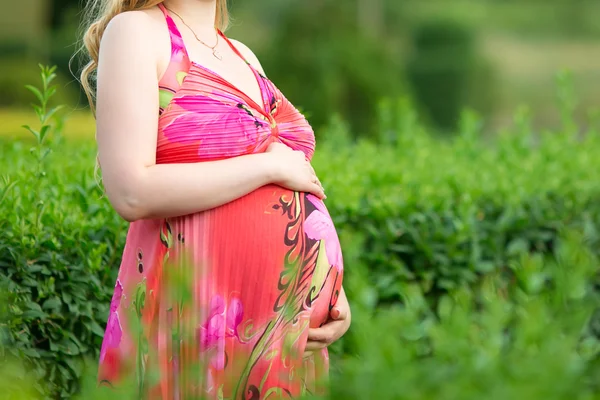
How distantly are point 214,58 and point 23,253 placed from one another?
1.01 m

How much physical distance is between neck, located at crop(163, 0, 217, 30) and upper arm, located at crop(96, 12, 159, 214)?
0.25m

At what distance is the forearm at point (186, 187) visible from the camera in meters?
2.10

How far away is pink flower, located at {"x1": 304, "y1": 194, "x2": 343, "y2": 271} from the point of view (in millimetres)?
2375

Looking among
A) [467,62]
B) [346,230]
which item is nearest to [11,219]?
[346,230]

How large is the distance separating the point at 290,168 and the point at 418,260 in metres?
1.84

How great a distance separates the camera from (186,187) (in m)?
2.12

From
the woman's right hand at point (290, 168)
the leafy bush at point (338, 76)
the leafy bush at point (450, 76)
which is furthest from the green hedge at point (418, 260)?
the leafy bush at point (450, 76)

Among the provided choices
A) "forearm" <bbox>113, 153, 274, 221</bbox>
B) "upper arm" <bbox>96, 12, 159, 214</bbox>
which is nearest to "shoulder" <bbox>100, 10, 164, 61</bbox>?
"upper arm" <bbox>96, 12, 159, 214</bbox>

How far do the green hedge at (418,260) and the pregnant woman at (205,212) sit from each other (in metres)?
0.19

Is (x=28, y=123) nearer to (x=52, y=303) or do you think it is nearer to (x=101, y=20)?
(x=52, y=303)

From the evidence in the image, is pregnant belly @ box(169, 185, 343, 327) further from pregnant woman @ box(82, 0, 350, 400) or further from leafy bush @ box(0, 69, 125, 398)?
leafy bush @ box(0, 69, 125, 398)

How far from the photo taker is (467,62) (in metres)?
20.3

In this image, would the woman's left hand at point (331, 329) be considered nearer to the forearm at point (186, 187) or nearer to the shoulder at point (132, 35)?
the forearm at point (186, 187)

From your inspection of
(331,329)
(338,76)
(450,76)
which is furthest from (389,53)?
(331,329)
